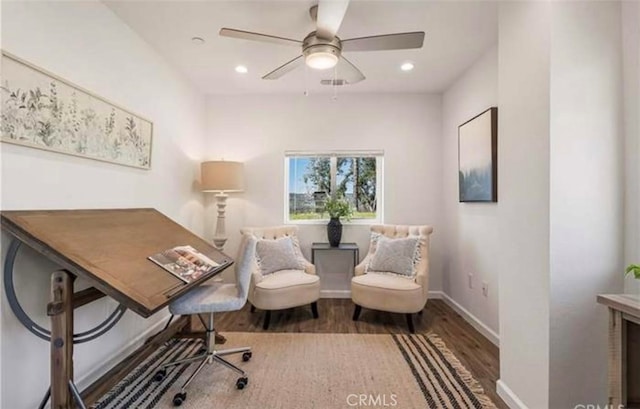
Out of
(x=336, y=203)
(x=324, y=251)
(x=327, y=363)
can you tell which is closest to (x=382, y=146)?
(x=336, y=203)

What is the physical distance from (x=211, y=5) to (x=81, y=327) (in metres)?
2.34

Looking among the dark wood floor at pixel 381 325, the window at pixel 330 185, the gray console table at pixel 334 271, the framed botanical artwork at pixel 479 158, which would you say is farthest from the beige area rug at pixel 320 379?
the window at pixel 330 185

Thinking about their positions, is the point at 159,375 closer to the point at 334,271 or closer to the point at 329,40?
the point at 334,271

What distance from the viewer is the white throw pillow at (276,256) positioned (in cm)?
325

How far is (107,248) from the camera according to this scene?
1696mm

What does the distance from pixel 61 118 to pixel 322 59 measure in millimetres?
1658

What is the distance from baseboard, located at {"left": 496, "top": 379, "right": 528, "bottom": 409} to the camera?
171 cm

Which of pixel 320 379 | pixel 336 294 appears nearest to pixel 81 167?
pixel 320 379

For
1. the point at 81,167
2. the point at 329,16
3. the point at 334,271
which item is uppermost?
the point at 329,16

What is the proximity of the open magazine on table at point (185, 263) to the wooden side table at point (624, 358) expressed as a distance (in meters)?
2.05

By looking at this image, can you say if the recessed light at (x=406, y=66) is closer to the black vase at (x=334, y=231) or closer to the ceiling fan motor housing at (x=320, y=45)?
the ceiling fan motor housing at (x=320, y=45)

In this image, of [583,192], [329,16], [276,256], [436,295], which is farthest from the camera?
[436,295]

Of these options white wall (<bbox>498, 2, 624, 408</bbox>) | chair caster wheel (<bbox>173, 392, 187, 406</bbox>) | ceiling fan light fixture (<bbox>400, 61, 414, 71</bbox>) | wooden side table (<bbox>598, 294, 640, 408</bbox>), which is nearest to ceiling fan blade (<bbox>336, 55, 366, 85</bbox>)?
ceiling fan light fixture (<bbox>400, 61, 414, 71</bbox>)

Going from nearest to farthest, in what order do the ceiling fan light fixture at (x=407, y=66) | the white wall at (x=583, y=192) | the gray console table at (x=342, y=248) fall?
the white wall at (x=583, y=192), the ceiling fan light fixture at (x=407, y=66), the gray console table at (x=342, y=248)
